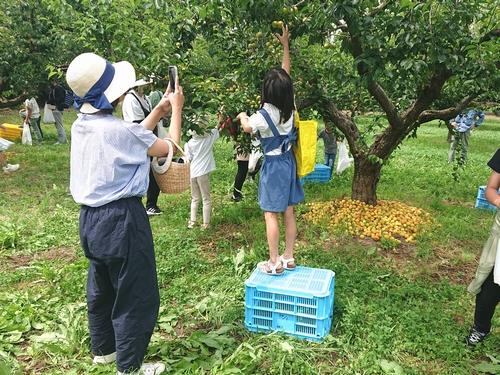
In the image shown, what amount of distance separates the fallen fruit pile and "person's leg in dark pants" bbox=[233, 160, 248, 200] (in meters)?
1.20

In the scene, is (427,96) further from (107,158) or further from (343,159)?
(107,158)

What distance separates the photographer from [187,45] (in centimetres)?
423

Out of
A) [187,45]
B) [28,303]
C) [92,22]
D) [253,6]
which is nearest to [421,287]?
[253,6]

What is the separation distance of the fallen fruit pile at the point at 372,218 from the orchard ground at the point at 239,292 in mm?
152

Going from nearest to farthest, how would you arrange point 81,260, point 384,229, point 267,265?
point 267,265, point 81,260, point 384,229

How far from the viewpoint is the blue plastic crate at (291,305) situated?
311cm

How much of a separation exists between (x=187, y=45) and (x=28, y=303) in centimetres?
270

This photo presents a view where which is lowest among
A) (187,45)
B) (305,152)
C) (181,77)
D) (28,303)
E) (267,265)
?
(28,303)

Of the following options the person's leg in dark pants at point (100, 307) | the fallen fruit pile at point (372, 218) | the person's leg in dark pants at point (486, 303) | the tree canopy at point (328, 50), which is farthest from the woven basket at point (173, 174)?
the fallen fruit pile at point (372, 218)

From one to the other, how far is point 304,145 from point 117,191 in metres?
1.68

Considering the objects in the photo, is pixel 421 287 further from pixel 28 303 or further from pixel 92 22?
pixel 92 22

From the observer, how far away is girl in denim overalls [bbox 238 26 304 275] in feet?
11.1

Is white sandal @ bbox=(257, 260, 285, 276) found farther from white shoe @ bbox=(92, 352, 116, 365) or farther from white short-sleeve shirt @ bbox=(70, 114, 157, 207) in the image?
white short-sleeve shirt @ bbox=(70, 114, 157, 207)

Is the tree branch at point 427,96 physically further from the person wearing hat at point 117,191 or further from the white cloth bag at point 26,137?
the white cloth bag at point 26,137
